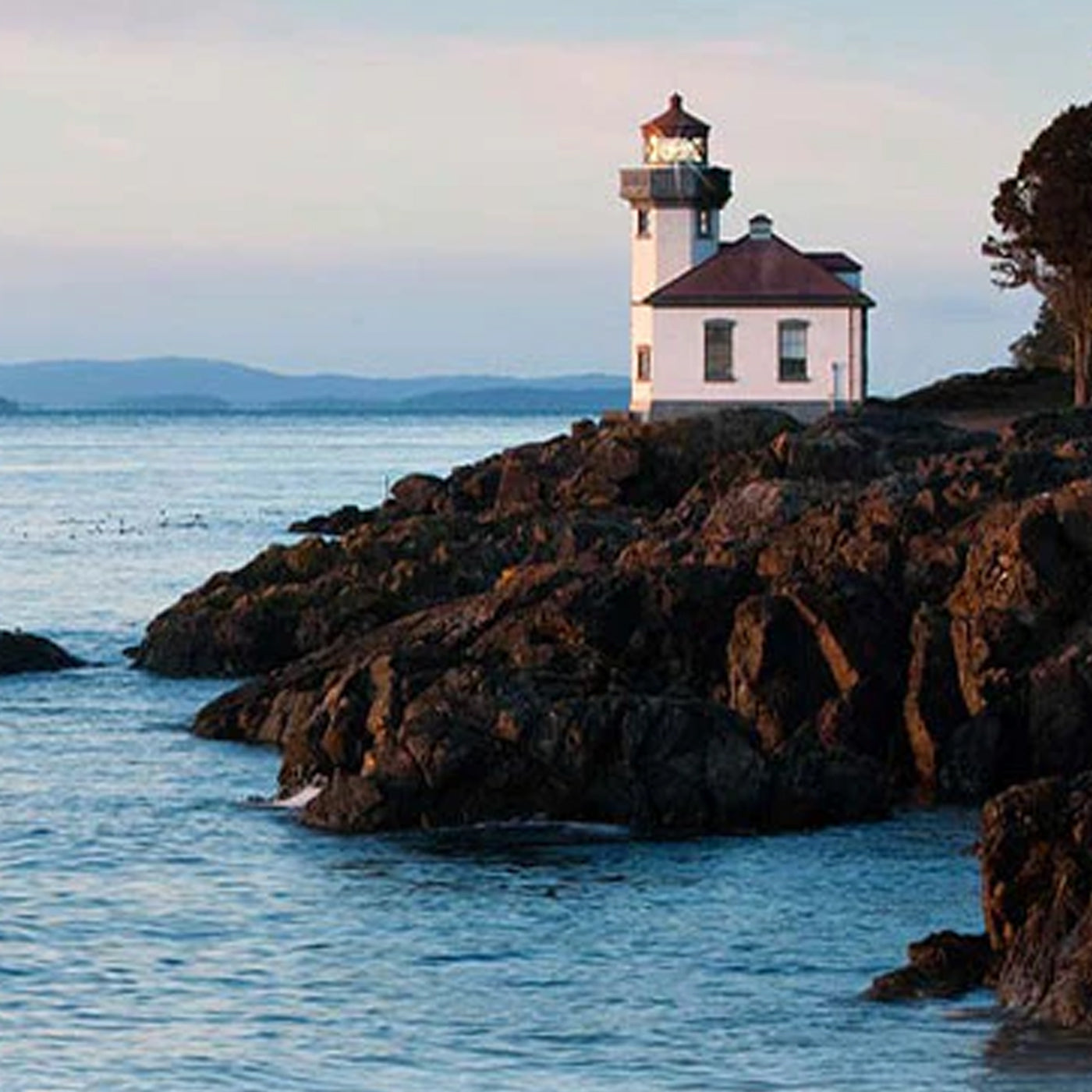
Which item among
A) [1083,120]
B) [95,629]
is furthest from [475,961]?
[1083,120]

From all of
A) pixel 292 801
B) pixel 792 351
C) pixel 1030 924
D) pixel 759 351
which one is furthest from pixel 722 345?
pixel 1030 924

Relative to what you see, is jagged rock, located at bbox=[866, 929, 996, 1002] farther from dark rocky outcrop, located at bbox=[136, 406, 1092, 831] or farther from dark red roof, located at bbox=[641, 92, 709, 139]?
dark red roof, located at bbox=[641, 92, 709, 139]

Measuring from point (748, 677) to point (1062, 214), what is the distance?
144 feet

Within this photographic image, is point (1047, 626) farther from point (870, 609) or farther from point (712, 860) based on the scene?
point (712, 860)

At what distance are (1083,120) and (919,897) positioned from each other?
166 feet

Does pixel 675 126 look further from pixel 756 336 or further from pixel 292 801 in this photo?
pixel 292 801

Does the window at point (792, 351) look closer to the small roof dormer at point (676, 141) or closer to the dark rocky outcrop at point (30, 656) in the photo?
the small roof dormer at point (676, 141)

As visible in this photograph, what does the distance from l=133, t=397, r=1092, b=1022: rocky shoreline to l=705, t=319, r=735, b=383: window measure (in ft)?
103

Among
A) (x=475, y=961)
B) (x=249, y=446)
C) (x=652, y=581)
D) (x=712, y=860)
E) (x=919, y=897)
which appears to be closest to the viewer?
(x=475, y=961)

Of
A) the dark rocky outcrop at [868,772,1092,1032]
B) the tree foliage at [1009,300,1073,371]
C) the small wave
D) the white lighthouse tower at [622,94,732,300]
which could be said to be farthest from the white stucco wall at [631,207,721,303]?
the dark rocky outcrop at [868,772,1092,1032]

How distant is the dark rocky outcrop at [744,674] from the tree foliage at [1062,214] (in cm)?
3426

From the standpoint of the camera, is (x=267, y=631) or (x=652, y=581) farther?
(x=267, y=631)

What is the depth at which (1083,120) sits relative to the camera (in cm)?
6894

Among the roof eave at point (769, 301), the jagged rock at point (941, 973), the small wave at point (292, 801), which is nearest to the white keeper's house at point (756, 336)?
the roof eave at point (769, 301)
